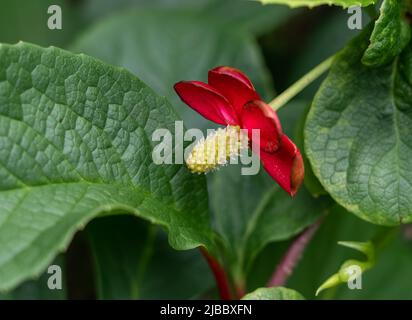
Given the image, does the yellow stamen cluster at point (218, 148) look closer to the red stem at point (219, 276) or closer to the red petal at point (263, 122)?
the red petal at point (263, 122)

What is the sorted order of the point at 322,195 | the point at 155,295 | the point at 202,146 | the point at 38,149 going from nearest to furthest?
the point at 38,149, the point at 202,146, the point at 322,195, the point at 155,295

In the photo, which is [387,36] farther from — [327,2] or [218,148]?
[218,148]

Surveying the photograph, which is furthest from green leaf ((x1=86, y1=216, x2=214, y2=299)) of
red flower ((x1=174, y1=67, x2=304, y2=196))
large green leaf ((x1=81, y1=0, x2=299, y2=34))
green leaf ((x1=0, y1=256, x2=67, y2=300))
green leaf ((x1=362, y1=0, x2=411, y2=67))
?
large green leaf ((x1=81, y1=0, x2=299, y2=34))

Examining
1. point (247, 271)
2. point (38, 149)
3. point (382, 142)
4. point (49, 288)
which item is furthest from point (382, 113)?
point (49, 288)

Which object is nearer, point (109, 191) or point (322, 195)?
point (109, 191)

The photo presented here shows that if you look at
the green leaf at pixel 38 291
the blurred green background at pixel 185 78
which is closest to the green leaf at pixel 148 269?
the blurred green background at pixel 185 78
